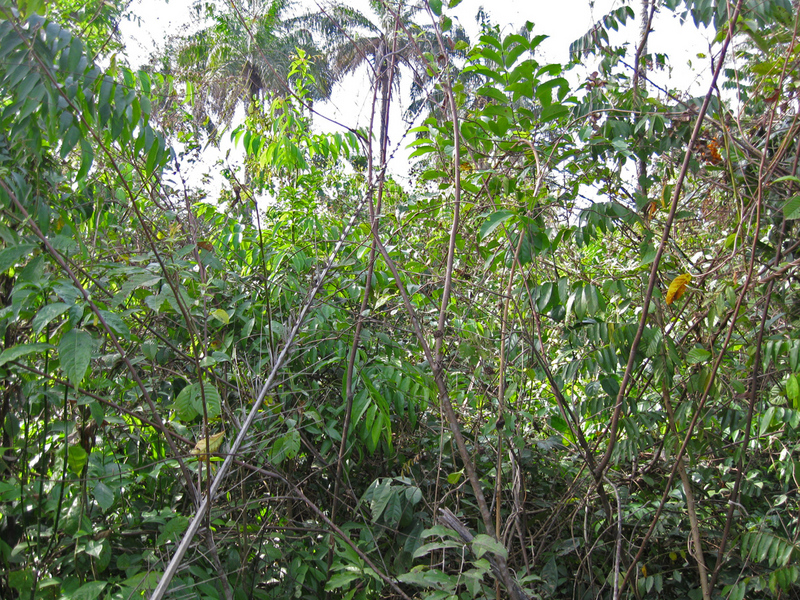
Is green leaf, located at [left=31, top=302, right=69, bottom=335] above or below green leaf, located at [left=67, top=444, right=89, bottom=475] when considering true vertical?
above

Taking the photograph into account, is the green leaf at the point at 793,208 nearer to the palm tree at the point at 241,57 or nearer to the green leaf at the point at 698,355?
the green leaf at the point at 698,355

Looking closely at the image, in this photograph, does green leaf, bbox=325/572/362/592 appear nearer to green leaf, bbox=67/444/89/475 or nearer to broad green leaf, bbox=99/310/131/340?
A: green leaf, bbox=67/444/89/475

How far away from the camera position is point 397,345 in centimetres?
229

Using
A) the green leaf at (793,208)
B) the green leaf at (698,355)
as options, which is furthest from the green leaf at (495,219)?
the green leaf at (793,208)

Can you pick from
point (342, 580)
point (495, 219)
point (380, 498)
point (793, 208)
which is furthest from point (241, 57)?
point (342, 580)

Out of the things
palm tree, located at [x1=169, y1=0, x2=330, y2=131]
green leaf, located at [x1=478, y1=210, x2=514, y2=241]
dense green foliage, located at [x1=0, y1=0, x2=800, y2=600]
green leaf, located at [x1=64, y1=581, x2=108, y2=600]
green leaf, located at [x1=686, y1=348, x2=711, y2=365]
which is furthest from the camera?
palm tree, located at [x1=169, y1=0, x2=330, y2=131]

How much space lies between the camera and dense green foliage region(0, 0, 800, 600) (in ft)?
5.09

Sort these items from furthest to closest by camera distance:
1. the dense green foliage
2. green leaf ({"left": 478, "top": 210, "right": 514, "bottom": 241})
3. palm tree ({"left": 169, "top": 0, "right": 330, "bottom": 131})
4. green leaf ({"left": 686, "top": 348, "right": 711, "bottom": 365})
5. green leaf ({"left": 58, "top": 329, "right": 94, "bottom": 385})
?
palm tree ({"left": 169, "top": 0, "right": 330, "bottom": 131}), green leaf ({"left": 686, "top": 348, "right": 711, "bottom": 365}), green leaf ({"left": 478, "top": 210, "right": 514, "bottom": 241}), the dense green foliage, green leaf ({"left": 58, "top": 329, "right": 94, "bottom": 385})

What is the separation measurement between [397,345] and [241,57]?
24.6 feet

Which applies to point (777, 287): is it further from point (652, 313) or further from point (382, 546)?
point (382, 546)

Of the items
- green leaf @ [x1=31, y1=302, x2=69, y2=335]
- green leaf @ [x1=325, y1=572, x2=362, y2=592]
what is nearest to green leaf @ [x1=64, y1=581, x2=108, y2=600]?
green leaf @ [x1=325, y1=572, x2=362, y2=592]

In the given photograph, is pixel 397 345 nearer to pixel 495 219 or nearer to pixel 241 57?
pixel 495 219

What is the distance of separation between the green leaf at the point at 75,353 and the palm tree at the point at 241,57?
3.29 feet

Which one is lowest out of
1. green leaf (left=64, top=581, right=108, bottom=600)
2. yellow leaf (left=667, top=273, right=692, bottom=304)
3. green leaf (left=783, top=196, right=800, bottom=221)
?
green leaf (left=64, top=581, right=108, bottom=600)
